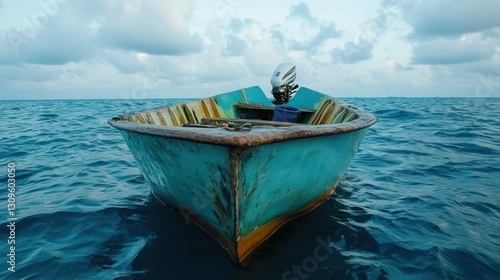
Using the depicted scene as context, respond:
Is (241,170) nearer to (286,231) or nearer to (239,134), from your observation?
(239,134)

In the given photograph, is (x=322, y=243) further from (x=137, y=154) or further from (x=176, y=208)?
(x=137, y=154)

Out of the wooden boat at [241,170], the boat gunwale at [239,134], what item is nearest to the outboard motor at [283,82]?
the wooden boat at [241,170]

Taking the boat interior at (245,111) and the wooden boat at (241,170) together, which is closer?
the wooden boat at (241,170)

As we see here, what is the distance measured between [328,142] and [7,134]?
42.2 ft

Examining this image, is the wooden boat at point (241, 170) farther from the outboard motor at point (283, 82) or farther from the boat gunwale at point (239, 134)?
the outboard motor at point (283, 82)

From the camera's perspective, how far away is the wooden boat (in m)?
2.39

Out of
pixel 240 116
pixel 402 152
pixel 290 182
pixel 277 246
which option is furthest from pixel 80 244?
pixel 402 152

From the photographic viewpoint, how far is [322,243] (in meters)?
3.35

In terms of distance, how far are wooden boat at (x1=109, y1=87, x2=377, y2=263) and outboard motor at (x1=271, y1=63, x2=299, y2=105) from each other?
12.6 ft

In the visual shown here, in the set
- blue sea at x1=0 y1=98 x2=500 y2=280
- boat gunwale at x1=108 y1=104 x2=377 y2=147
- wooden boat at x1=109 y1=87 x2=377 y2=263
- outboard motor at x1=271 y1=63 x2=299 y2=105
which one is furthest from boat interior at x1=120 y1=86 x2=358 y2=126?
boat gunwale at x1=108 y1=104 x2=377 y2=147

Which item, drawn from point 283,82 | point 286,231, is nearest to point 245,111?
point 283,82

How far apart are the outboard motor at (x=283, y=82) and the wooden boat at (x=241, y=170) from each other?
3847 mm

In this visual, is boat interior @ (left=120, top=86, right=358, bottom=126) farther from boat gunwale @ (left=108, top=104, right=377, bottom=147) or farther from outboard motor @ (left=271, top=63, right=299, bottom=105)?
boat gunwale @ (left=108, top=104, right=377, bottom=147)

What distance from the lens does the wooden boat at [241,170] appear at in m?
2.39
